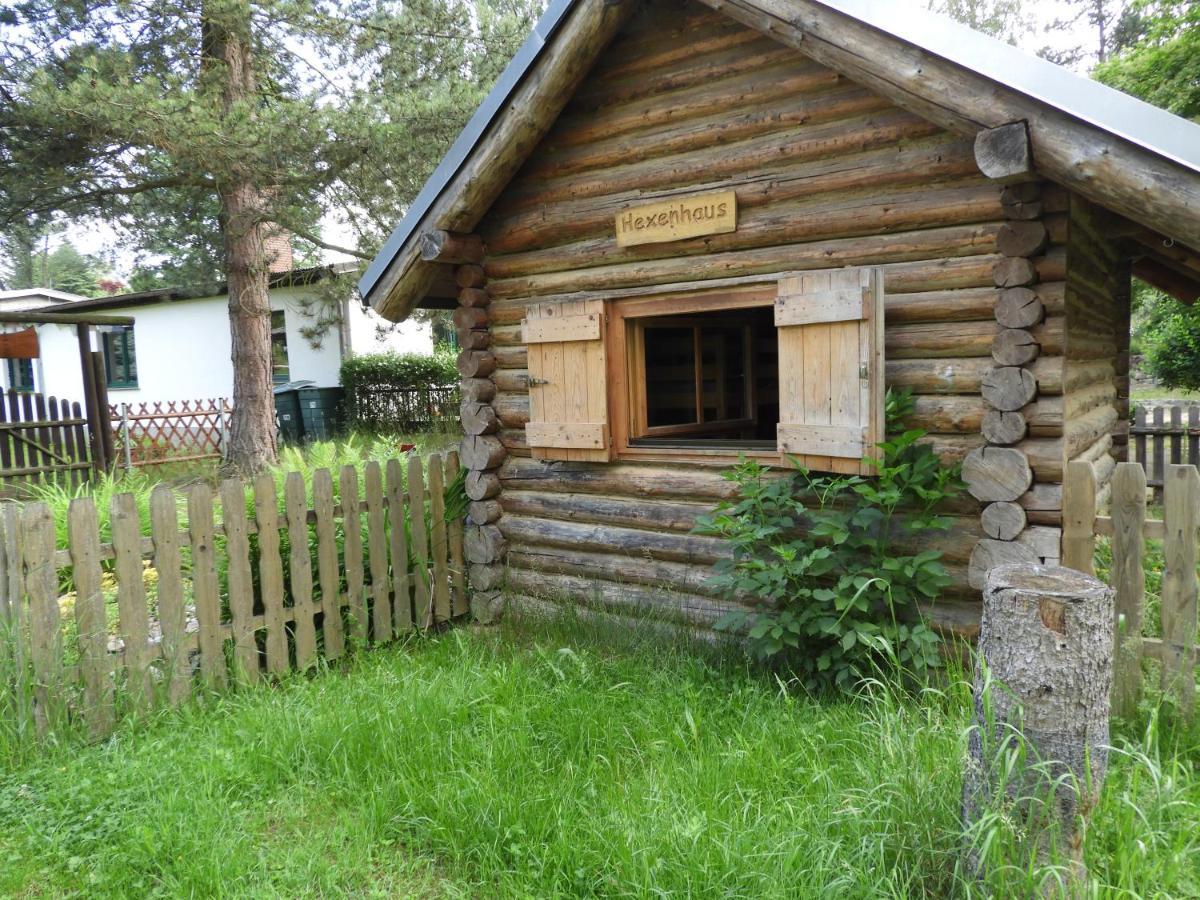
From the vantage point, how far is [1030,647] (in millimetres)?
2623

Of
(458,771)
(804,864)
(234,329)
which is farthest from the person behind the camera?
(234,329)

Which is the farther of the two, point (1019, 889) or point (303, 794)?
point (303, 794)

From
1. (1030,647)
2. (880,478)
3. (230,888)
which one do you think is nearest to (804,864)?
(1030,647)

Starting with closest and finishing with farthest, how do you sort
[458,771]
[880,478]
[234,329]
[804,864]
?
[804,864], [458,771], [880,478], [234,329]

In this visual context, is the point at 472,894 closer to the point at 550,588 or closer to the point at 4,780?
the point at 4,780

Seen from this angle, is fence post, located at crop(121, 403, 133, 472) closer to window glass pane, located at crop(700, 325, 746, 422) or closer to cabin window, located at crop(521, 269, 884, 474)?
cabin window, located at crop(521, 269, 884, 474)

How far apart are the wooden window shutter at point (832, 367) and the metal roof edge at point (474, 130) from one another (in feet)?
7.55

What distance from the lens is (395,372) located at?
66.4 feet

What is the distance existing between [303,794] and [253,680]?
64.8 inches

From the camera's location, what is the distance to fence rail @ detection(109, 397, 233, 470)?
1723cm

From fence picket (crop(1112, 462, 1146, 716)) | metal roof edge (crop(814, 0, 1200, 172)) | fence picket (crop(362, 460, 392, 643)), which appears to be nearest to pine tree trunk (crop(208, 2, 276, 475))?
fence picket (crop(362, 460, 392, 643))

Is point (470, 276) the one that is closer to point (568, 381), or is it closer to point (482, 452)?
point (568, 381)

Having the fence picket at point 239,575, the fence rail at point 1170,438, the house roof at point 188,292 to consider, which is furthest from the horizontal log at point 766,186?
→ the house roof at point 188,292

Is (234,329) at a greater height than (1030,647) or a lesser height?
greater
